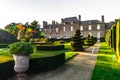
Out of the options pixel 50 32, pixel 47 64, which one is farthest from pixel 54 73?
pixel 50 32

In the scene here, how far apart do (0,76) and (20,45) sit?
5.79 feet

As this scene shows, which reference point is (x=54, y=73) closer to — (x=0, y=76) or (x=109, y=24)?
(x=0, y=76)

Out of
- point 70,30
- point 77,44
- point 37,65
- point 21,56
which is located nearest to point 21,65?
point 21,56

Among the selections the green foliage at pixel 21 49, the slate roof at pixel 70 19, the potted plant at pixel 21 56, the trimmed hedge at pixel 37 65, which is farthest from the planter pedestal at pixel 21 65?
the slate roof at pixel 70 19

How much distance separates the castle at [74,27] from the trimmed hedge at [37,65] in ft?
172

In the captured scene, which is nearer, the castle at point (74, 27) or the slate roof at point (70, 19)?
the castle at point (74, 27)

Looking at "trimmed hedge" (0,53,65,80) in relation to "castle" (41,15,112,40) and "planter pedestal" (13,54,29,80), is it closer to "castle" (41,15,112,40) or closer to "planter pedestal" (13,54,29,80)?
"planter pedestal" (13,54,29,80)

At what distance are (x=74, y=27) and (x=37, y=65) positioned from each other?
56.8 metres

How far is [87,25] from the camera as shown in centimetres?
6456

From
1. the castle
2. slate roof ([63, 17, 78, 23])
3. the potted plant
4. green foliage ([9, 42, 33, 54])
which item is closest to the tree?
green foliage ([9, 42, 33, 54])

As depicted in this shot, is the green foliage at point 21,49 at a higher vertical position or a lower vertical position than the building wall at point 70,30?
lower

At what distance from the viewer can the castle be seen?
62.8 metres

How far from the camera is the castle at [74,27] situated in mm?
62844

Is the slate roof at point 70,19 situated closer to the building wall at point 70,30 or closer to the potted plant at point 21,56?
the building wall at point 70,30
